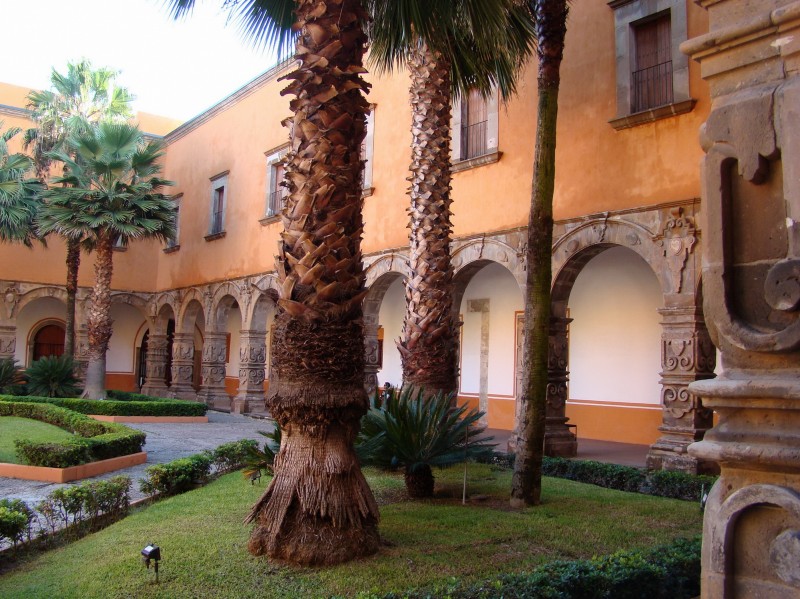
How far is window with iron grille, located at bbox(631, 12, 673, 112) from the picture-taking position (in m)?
10.3

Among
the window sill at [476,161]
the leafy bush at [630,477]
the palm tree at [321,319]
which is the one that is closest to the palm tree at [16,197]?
the window sill at [476,161]

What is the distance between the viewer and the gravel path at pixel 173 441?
840cm

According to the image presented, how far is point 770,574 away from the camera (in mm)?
2248

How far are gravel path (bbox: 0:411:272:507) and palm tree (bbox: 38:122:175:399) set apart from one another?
3681mm

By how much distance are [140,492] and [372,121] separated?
1035 centimetres

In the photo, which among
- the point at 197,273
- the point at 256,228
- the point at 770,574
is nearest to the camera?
the point at 770,574

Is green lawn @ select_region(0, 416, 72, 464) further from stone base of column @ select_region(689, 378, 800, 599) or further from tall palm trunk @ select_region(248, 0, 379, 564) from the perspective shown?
stone base of column @ select_region(689, 378, 800, 599)

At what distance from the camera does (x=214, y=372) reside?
21516 mm

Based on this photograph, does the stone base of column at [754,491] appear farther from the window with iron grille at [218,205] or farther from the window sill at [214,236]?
the window with iron grille at [218,205]

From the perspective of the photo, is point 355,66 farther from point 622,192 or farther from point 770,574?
point 622,192

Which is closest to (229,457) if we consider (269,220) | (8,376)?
(269,220)

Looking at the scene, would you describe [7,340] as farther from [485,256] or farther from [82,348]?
[485,256]

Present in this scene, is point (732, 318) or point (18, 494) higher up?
point (732, 318)

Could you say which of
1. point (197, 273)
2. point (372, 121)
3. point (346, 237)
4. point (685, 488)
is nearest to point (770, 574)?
point (346, 237)
